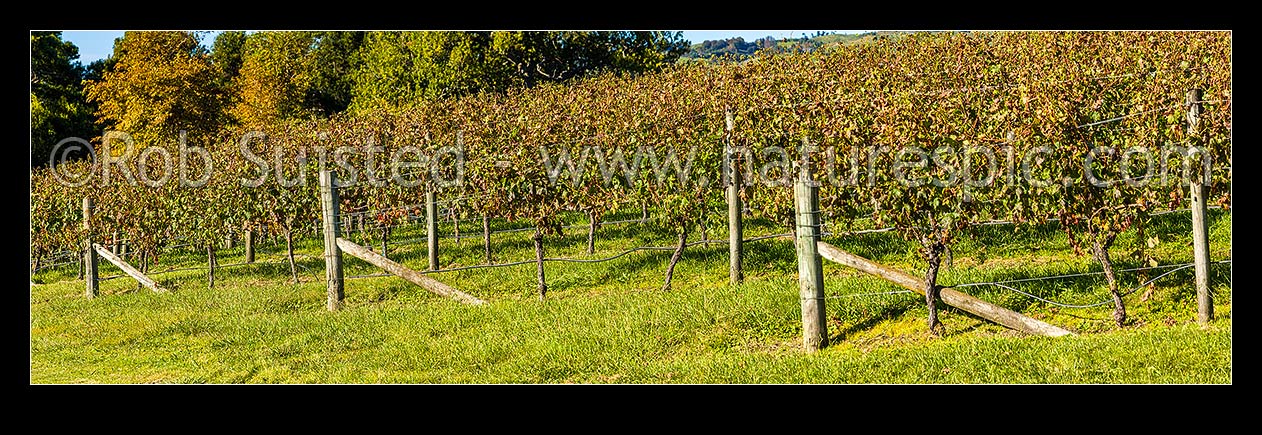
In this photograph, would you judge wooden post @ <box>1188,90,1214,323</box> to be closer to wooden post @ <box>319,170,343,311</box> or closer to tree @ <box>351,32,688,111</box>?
wooden post @ <box>319,170,343,311</box>

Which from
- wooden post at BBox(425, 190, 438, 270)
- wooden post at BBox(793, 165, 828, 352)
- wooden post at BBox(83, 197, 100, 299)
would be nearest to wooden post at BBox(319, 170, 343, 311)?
wooden post at BBox(425, 190, 438, 270)

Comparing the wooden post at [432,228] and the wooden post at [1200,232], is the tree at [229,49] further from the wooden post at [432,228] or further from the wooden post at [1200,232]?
the wooden post at [1200,232]

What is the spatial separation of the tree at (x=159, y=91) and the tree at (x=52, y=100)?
2.56m

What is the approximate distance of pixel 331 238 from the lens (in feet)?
34.7

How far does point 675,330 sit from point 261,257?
11329 millimetres

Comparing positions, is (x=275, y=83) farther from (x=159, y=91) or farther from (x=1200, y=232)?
(x=1200, y=232)

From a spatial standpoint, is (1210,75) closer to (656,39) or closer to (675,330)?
(675,330)

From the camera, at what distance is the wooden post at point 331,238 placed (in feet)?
34.6

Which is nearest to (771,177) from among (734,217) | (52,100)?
(734,217)

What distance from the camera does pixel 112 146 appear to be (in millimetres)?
29422

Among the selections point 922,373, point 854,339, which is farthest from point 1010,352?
point 854,339

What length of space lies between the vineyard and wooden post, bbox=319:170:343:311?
3cm

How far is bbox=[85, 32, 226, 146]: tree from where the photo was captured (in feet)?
90.6

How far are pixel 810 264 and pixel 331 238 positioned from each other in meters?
5.56
